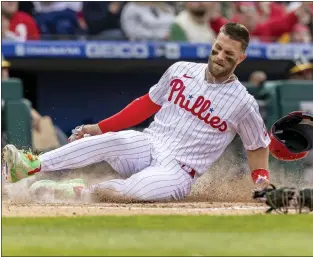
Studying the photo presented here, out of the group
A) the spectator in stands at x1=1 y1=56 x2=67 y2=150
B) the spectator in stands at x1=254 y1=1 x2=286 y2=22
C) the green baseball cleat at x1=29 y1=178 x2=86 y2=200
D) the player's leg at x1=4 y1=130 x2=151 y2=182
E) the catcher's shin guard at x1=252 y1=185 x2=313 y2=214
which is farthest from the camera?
the spectator in stands at x1=254 y1=1 x2=286 y2=22

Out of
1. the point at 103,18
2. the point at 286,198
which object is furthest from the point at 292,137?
the point at 103,18

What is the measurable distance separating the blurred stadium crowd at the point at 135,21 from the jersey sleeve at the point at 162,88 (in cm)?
439

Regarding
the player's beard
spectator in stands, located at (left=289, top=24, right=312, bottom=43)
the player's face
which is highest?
the player's face

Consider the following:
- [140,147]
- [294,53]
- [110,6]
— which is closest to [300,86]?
[294,53]

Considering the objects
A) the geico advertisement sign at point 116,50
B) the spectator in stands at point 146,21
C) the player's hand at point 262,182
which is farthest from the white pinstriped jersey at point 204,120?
the spectator in stands at point 146,21

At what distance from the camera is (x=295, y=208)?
714 cm

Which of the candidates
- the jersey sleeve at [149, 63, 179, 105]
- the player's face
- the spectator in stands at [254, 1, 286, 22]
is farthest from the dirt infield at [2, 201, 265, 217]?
the spectator in stands at [254, 1, 286, 22]

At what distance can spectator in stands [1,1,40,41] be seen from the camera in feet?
40.8

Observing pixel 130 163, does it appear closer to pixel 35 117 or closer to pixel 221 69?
pixel 221 69

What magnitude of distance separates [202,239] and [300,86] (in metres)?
6.51

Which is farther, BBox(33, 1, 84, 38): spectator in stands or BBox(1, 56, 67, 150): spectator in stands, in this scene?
BBox(33, 1, 84, 38): spectator in stands

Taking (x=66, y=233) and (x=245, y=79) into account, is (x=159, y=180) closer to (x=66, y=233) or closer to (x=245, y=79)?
(x=66, y=233)

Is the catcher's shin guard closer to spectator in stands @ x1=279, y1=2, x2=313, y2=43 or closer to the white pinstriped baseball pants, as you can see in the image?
the white pinstriped baseball pants

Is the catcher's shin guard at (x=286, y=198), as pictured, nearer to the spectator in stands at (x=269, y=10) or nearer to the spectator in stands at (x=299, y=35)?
the spectator in stands at (x=299, y=35)
